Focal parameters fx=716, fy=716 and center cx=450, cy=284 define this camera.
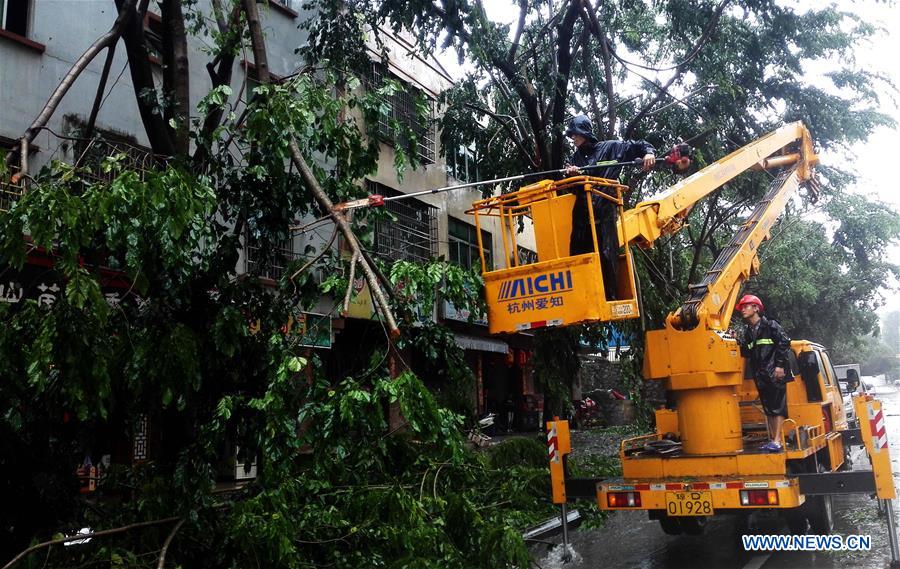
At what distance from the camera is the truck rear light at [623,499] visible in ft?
22.0

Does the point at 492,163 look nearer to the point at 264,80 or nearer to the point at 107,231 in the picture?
the point at 264,80

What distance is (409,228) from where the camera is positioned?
18188mm

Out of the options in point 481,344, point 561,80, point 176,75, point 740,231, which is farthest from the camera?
point 481,344

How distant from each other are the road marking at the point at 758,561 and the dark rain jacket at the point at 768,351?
1.73 metres

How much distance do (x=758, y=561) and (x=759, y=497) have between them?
1152 mm

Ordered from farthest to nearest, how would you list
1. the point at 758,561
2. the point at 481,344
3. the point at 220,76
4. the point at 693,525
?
the point at 481,344, the point at 220,76, the point at 693,525, the point at 758,561

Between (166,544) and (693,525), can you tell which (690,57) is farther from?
(166,544)

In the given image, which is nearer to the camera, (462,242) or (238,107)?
(238,107)

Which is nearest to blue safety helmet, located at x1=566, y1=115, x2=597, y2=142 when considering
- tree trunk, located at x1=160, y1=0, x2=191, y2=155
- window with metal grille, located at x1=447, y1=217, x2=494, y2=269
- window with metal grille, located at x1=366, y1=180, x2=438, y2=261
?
→ tree trunk, located at x1=160, y1=0, x2=191, y2=155

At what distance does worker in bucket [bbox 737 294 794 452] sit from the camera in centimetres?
715

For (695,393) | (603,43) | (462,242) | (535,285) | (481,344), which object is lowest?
(695,393)

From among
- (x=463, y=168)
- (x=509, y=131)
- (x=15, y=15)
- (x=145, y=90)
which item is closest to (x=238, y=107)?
(x=15, y=15)

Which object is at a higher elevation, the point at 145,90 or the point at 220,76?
the point at 220,76

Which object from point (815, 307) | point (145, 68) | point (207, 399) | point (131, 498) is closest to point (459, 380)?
point (207, 399)
